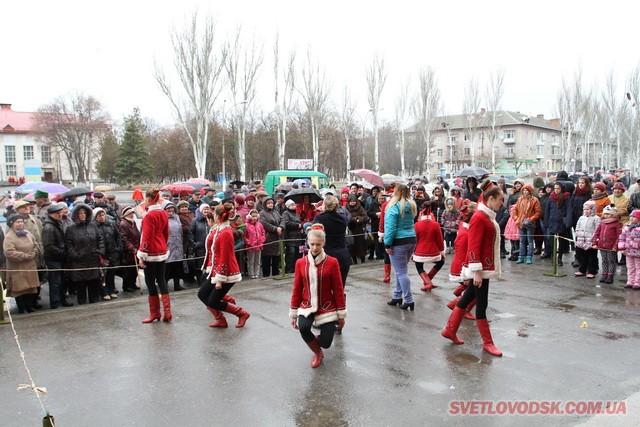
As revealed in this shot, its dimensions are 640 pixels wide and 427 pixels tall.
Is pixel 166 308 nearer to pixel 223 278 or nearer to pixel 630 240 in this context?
pixel 223 278

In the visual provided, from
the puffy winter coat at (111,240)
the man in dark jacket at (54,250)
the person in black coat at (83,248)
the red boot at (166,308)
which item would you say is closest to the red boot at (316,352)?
the red boot at (166,308)

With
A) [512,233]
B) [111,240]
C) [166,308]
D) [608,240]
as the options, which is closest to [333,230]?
[166,308]

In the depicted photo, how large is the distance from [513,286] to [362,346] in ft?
15.4

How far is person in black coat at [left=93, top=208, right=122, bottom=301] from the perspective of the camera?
381 inches

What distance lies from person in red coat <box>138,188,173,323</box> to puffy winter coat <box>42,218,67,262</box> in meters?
2.44

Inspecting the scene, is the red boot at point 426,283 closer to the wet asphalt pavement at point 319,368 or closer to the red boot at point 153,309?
the wet asphalt pavement at point 319,368

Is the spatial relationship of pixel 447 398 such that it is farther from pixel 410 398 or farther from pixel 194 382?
pixel 194 382

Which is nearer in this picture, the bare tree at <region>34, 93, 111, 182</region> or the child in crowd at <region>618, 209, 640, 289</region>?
the child in crowd at <region>618, 209, 640, 289</region>

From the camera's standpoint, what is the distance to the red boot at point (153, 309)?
7.68 meters

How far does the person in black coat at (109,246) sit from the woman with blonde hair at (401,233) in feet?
17.7

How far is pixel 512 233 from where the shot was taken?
12.8m

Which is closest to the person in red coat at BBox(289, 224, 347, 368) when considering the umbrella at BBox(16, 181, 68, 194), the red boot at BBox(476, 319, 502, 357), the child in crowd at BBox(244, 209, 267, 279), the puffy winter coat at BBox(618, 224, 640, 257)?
the red boot at BBox(476, 319, 502, 357)

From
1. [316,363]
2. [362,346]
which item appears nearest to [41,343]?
[316,363]

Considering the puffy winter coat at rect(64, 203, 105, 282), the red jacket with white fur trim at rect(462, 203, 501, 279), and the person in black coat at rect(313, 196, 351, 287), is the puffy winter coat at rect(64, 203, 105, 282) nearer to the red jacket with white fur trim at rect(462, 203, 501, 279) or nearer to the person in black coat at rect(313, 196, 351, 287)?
the person in black coat at rect(313, 196, 351, 287)
